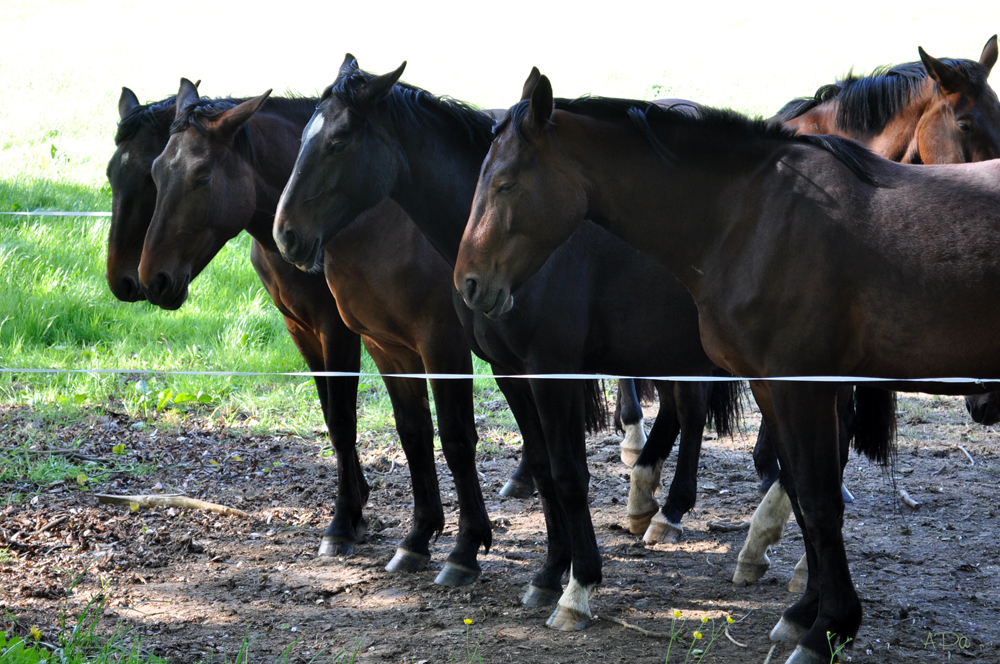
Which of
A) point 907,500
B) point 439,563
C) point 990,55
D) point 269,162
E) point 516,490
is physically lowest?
point 439,563

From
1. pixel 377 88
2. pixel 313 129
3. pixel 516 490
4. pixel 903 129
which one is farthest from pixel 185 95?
pixel 903 129

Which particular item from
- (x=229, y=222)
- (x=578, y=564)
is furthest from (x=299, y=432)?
(x=578, y=564)

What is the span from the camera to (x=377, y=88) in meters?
3.68

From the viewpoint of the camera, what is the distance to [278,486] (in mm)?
5586

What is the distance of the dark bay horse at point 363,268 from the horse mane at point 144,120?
0.13 m

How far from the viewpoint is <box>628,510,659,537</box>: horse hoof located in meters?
4.82

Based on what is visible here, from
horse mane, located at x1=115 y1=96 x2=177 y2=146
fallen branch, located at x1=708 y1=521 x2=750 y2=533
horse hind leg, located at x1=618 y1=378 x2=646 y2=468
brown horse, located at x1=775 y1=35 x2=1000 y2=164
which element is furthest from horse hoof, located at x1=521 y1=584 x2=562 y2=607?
horse mane, located at x1=115 y1=96 x2=177 y2=146

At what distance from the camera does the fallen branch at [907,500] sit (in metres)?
4.92

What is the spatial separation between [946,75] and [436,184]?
2311 mm

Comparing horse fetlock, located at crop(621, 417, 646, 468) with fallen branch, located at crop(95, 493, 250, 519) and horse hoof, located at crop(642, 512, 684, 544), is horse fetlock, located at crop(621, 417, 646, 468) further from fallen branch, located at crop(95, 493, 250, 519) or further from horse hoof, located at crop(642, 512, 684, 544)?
fallen branch, located at crop(95, 493, 250, 519)

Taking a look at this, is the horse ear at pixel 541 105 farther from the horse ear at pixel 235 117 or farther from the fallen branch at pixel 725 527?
the fallen branch at pixel 725 527

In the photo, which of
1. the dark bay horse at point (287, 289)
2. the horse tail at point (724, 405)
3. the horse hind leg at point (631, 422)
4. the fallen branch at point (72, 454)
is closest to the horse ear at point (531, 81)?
the dark bay horse at point (287, 289)

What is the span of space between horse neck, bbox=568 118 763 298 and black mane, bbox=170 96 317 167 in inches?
72.1

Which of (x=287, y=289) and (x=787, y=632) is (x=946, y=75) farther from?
(x=287, y=289)
